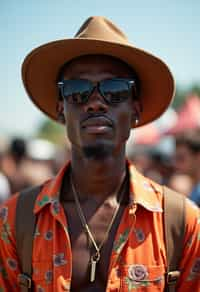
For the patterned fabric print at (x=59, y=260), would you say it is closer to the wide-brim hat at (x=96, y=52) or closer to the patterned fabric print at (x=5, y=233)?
the patterned fabric print at (x=5, y=233)

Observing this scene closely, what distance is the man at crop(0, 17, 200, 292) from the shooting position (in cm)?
279

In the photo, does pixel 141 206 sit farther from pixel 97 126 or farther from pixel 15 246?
pixel 15 246

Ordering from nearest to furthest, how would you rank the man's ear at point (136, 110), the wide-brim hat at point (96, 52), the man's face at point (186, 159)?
the wide-brim hat at point (96, 52)
the man's ear at point (136, 110)
the man's face at point (186, 159)

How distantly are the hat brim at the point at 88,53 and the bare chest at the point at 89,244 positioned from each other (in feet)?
2.52

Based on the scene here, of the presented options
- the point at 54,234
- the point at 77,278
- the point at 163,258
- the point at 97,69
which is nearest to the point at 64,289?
the point at 77,278

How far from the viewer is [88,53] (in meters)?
3.02

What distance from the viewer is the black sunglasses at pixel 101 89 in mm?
2889

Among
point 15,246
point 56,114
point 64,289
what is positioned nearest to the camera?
point 64,289

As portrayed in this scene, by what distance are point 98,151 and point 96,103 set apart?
0.81 feet

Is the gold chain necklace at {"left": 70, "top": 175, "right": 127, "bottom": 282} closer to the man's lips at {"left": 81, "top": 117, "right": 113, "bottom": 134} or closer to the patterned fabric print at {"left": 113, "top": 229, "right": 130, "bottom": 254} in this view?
the patterned fabric print at {"left": 113, "top": 229, "right": 130, "bottom": 254}

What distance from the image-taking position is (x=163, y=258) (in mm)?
2793

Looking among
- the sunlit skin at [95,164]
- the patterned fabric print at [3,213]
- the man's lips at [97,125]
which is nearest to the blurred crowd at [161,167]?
the sunlit skin at [95,164]

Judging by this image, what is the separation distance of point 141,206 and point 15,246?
Answer: 2.26 feet

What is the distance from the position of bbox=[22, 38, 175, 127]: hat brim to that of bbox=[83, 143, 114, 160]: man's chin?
1.66 ft
